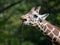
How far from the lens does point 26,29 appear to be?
745 centimetres

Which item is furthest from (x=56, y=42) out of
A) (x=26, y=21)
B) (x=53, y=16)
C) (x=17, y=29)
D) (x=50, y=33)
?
(x=17, y=29)

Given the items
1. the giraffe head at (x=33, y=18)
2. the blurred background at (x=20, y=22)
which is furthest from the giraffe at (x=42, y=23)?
the blurred background at (x=20, y=22)

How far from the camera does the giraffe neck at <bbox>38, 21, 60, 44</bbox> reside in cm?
501

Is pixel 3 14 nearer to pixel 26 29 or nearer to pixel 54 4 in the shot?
pixel 26 29

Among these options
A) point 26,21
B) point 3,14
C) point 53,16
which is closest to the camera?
point 26,21

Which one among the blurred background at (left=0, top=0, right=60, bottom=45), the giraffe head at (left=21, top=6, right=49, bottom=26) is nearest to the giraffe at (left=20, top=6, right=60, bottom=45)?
the giraffe head at (left=21, top=6, right=49, bottom=26)

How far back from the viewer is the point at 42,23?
197 inches

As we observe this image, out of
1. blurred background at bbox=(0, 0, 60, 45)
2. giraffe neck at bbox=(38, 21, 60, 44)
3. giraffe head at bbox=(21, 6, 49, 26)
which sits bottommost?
giraffe neck at bbox=(38, 21, 60, 44)

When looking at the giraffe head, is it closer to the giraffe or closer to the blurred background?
the giraffe

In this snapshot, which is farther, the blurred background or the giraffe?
the blurred background

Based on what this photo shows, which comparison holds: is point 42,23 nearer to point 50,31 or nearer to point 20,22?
point 50,31

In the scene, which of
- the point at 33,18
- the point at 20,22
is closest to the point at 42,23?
the point at 33,18

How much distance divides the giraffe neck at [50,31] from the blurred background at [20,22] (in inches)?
59.2

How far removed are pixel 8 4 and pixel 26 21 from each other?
2774 millimetres
